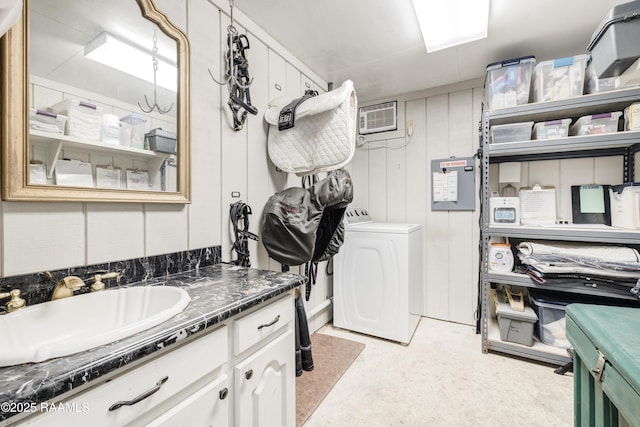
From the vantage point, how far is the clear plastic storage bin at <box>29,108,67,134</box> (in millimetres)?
903

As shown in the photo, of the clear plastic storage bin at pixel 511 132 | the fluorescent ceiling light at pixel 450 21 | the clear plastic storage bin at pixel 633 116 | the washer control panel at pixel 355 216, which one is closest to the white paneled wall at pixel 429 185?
the washer control panel at pixel 355 216

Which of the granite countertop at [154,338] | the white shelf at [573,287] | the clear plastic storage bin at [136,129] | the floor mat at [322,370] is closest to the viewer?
the granite countertop at [154,338]

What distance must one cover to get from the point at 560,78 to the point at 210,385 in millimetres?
2689

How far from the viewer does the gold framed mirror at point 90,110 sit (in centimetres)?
87

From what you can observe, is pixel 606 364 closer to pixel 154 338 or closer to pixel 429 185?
pixel 154 338

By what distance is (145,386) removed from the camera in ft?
2.17

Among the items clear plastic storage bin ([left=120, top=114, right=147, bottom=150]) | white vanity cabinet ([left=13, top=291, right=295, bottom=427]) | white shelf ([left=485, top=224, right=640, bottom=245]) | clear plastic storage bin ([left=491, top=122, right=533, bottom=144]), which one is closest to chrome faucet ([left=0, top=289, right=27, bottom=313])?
white vanity cabinet ([left=13, top=291, right=295, bottom=427])

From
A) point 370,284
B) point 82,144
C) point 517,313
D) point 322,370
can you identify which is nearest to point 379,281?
point 370,284

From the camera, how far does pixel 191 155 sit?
4.53ft

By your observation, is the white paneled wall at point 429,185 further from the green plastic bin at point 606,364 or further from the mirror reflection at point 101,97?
the mirror reflection at point 101,97

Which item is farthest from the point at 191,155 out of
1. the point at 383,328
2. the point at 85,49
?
the point at 383,328

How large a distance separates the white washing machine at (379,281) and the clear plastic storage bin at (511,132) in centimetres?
96

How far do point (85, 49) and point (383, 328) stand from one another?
8.23 ft

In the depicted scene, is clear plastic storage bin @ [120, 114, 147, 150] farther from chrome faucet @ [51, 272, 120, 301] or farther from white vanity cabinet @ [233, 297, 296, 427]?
white vanity cabinet @ [233, 297, 296, 427]
